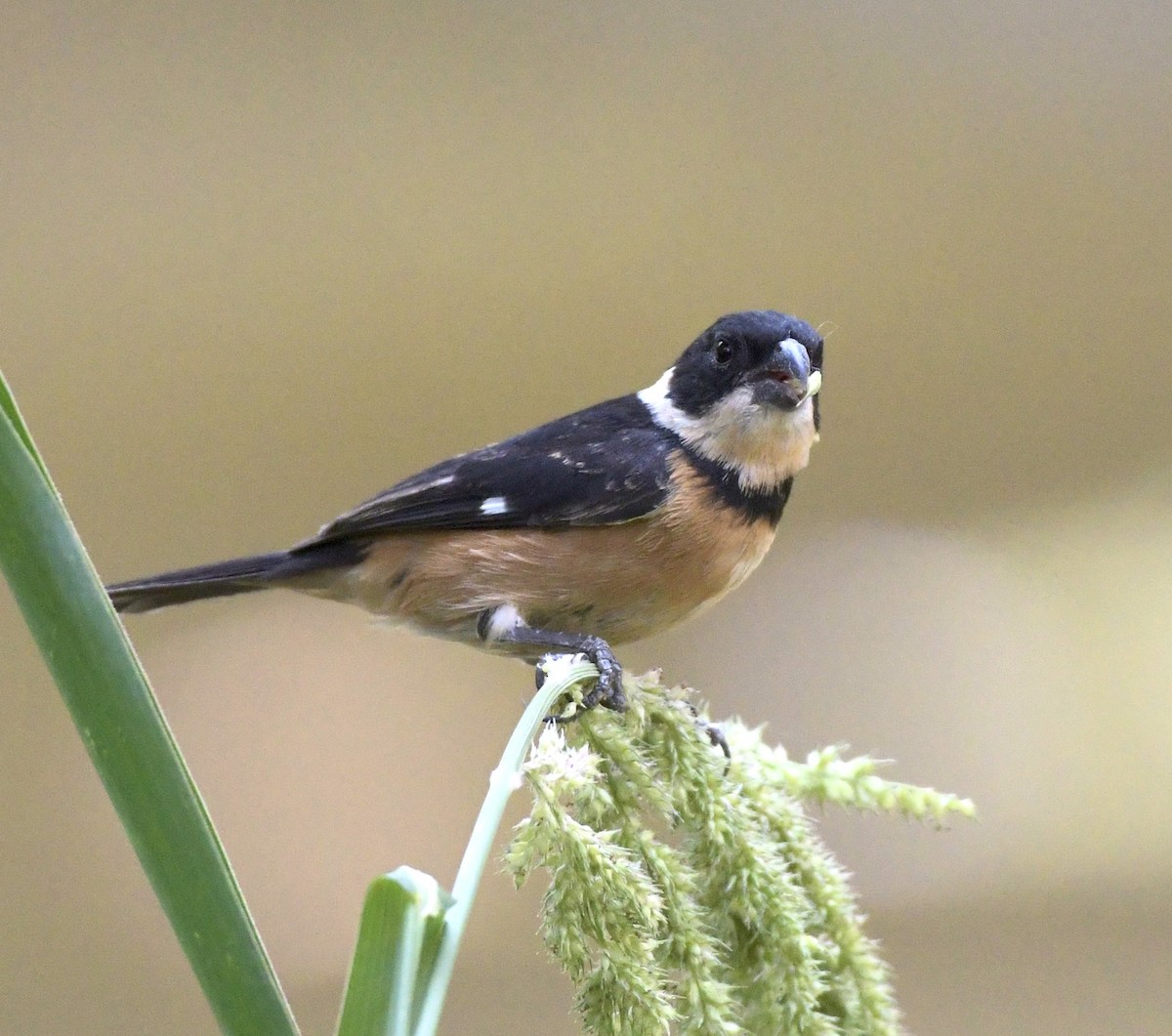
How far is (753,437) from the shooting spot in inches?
43.8

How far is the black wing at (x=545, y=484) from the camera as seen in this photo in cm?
108

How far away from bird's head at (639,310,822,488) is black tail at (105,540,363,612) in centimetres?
38

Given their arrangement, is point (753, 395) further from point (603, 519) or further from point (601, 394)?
point (601, 394)

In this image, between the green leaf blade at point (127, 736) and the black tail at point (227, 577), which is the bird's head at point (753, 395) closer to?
the black tail at point (227, 577)

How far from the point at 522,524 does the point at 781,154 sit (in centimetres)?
151

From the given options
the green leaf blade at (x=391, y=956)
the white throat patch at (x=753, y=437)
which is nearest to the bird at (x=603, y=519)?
the white throat patch at (x=753, y=437)

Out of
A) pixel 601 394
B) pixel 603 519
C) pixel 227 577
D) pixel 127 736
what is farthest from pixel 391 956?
pixel 601 394

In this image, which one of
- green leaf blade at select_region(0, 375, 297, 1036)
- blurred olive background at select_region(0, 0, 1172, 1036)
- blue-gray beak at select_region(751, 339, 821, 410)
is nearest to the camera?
green leaf blade at select_region(0, 375, 297, 1036)

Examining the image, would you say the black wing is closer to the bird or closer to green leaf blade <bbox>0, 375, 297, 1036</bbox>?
the bird

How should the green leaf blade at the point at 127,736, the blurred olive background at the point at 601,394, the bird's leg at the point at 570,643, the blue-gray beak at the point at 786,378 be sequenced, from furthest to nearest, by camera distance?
the blurred olive background at the point at 601,394, the blue-gray beak at the point at 786,378, the bird's leg at the point at 570,643, the green leaf blade at the point at 127,736

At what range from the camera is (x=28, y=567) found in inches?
15.5

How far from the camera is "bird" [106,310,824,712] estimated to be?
3.52 ft

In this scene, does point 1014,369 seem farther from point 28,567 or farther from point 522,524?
point 28,567

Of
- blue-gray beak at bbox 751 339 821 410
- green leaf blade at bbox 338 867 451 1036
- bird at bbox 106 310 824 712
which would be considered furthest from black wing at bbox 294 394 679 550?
green leaf blade at bbox 338 867 451 1036
